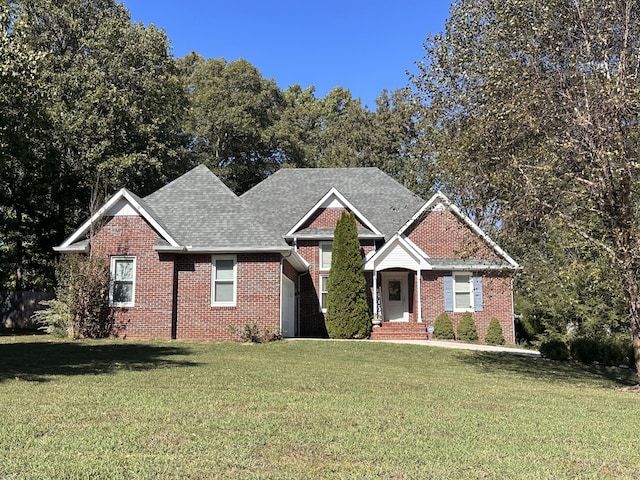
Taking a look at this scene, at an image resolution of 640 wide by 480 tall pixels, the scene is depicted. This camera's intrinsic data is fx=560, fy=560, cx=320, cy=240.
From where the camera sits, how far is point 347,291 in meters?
21.2

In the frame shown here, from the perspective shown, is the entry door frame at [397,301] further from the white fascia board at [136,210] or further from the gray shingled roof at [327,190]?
the white fascia board at [136,210]

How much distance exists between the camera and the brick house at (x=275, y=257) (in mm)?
18141

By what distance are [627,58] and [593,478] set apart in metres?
9.05

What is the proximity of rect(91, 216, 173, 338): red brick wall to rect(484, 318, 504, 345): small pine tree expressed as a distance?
12425 millimetres

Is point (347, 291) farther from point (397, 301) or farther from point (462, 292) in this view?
point (462, 292)

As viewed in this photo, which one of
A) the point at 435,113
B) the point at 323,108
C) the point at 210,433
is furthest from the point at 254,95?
the point at 210,433

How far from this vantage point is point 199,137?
130ft

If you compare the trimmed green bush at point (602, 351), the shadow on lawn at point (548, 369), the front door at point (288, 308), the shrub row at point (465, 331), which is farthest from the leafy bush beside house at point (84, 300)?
the trimmed green bush at point (602, 351)

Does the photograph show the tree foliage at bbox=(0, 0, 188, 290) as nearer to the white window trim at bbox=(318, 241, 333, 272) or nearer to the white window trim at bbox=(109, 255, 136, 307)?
the white window trim at bbox=(109, 255, 136, 307)

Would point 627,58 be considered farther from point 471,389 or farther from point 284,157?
point 284,157

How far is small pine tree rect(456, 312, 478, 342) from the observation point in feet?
73.2

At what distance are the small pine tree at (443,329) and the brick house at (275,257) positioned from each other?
0.57 metres

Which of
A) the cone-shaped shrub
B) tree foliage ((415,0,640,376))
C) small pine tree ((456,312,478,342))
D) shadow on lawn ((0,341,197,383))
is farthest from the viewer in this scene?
small pine tree ((456,312,478,342))

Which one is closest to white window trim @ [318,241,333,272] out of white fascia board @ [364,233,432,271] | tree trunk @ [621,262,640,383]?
white fascia board @ [364,233,432,271]
